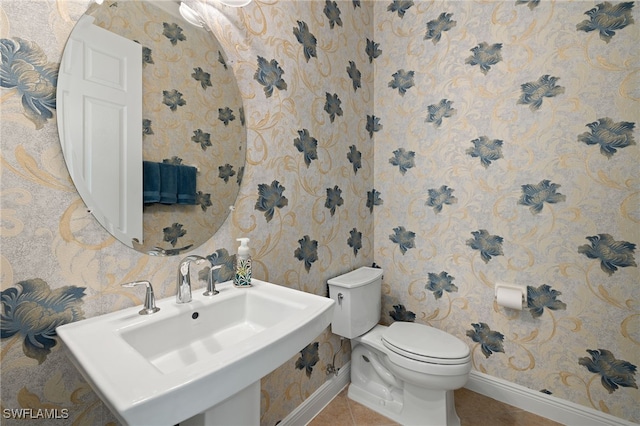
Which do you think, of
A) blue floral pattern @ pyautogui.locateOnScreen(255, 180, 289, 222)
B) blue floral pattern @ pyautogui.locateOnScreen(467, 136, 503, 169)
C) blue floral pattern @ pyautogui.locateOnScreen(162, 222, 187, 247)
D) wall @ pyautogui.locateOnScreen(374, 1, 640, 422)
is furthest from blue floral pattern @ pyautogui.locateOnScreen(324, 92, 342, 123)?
blue floral pattern @ pyautogui.locateOnScreen(162, 222, 187, 247)

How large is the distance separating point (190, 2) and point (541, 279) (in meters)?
2.05

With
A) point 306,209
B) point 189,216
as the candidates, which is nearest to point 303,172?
point 306,209

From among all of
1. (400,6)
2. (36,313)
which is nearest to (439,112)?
(400,6)

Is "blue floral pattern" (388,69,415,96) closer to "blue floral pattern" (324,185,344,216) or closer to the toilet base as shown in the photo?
"blue floral pattern" (324,185,344,216)

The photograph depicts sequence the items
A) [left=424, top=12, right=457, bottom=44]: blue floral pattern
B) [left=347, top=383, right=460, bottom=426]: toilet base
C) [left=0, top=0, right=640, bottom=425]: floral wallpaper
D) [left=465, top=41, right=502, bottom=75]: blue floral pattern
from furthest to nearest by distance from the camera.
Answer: [left=424, top=12, right=457, bottom=44]: blue floral pattern < [left=465, top=41, right=502, bottom=75]: blue floral pattern < [left=347, top=383, right=460, bottom=426]: toilet base < [left=0, top=0, right=640, bottom=425]: floral wallpaper

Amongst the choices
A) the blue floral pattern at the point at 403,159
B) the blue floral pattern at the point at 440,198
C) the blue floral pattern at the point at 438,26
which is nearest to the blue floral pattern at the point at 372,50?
the blue floral pattern at the point at 438,26

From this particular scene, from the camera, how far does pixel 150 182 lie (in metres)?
0.94

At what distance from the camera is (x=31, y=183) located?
724 millimetres

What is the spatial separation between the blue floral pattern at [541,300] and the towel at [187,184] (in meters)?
1.75

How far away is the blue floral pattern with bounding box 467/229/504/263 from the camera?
5.48 ft

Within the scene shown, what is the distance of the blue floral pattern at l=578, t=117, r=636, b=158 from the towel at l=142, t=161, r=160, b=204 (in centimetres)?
192

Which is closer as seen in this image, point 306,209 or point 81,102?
point 81,102

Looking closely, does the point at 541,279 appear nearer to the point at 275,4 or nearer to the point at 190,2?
the point at 275,4

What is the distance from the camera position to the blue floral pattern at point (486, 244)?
1671 millimetres
